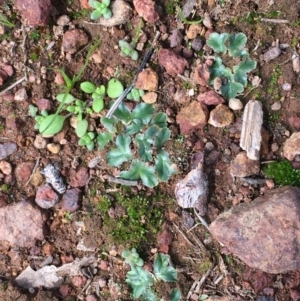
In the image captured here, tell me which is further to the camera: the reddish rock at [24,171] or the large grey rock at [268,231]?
the reddish rock at [24,171]

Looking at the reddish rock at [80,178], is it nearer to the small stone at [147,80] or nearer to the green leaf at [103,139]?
the green leaf at [103,139]

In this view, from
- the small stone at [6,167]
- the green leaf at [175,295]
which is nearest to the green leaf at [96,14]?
the small stone at [6,167]

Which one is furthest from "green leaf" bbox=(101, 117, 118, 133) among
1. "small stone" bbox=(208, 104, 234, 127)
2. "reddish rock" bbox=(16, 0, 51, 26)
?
"reddish rock" bbox=(16, 0, 51, 26)

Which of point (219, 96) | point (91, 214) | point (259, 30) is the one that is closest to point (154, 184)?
point (91, 214)

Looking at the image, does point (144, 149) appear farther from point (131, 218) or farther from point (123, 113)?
point (131, 218)

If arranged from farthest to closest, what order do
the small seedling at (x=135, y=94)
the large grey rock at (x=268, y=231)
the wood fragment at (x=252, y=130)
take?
the small seedling at (x=135, y=94), the wood fragment at (x=252, y=130), the large grey rock at (x=268, y=231)

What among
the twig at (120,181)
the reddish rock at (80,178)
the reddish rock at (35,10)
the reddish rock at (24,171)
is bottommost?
the twig at (120,181)

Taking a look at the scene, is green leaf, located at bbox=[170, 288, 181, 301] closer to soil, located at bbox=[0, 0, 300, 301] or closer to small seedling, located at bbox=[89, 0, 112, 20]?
soil, located at bbox=[0, 0, 300, 301]
